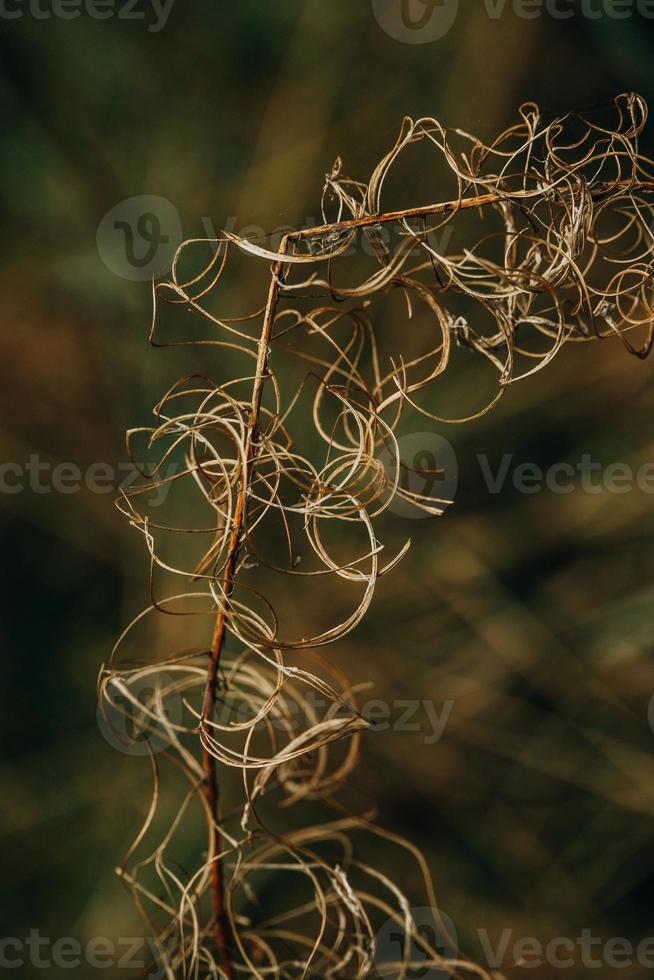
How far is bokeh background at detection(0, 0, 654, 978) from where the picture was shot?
65 cm

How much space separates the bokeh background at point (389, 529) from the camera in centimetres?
65

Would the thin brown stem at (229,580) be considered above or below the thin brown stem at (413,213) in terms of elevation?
below

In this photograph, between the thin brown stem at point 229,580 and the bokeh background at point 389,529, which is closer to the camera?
the thin brown stem at point 229,580

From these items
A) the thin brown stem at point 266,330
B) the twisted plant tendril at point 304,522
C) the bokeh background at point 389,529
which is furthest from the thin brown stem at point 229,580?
the bokeh background at point 389,529

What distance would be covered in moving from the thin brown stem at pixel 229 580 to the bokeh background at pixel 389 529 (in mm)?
312

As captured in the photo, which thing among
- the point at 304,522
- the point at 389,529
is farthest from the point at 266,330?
the point at 389,529

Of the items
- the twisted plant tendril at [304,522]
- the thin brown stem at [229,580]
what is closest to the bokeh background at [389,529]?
the twisted plant tendril at [304,522]

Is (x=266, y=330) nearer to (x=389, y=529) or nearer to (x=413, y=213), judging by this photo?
(x=413, y=213)

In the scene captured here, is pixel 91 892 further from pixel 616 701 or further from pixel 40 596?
pixel 616 701

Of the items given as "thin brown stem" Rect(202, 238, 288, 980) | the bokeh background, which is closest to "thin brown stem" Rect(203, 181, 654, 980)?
"thin brown stem" Rect(202, 238, 288, 980)

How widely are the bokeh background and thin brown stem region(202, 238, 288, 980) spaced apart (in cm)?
31

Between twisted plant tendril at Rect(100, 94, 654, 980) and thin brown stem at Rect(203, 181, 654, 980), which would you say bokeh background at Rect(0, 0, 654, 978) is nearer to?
twisted plant tendril at Rect(100, 94, 654, 980)

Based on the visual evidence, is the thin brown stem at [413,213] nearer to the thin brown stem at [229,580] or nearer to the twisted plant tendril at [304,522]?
the thin brown stem at [229,580]

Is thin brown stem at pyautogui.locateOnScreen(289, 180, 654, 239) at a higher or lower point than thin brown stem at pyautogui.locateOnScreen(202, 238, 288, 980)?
higher
